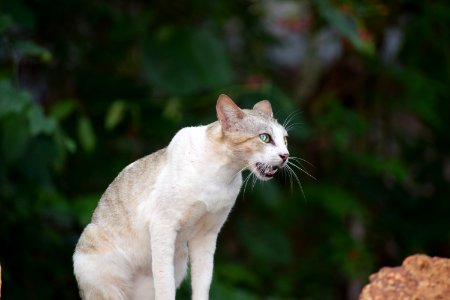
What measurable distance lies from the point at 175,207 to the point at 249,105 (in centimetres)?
374

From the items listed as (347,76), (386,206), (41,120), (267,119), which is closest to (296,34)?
(347,76)

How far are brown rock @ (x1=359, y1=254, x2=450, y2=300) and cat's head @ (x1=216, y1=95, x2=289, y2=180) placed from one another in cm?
65

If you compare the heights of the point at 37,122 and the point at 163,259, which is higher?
the point at 37,122

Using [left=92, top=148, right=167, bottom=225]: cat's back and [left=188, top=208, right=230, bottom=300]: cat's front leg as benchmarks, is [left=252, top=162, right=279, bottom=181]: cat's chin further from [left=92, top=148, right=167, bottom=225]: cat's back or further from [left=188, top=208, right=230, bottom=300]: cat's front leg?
[left=92, top=148, right=167, bottom=225]: cat's back

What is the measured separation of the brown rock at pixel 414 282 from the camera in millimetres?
3719

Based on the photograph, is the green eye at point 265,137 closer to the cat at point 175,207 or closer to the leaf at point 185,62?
the cat at point 175,207

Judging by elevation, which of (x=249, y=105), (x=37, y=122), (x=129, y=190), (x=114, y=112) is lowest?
(x=129, y=190)

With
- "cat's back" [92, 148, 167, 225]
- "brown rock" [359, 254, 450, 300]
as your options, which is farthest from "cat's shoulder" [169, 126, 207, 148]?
"brown rock" [359, 254, 450, 300]

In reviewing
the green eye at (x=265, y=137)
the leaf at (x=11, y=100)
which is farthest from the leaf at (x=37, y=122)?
the green eye at (x=265, y=137)

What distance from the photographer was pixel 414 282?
3.77m

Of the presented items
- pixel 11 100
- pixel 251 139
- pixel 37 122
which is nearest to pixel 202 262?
pixel 251 139

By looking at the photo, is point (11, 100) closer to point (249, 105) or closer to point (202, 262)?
point (202, 262)

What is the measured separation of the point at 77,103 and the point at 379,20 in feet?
10.8

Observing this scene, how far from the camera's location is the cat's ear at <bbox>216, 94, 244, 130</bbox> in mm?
3738
